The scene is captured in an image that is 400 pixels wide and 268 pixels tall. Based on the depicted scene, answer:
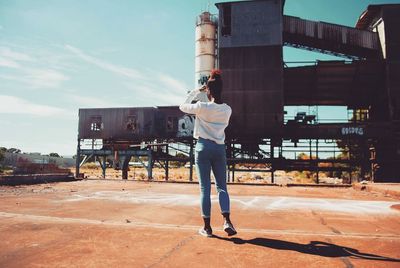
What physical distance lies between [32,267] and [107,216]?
1.79 m

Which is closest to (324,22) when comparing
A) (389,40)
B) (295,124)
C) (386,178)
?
(389,40)

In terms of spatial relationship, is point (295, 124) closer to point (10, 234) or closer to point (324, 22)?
point (324, 22)

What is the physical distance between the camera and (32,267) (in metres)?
1.80

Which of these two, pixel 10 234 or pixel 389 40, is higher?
pixel 389 40

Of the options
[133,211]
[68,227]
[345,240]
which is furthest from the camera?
[133,211]

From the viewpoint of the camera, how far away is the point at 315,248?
2.27 m

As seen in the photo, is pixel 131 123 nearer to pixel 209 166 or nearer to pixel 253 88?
pixel 253 88

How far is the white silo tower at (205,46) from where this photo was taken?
89.5ft

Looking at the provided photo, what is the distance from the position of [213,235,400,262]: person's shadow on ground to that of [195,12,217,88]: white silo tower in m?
25.1

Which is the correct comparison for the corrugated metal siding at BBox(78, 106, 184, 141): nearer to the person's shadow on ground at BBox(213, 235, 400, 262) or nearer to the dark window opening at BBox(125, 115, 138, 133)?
the dark window opening at BBox(125, 115, 138, 133)

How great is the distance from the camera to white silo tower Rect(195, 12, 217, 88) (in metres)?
27.3

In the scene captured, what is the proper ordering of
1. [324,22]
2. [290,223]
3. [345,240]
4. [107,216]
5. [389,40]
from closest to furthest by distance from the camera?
1. [345,240]
2. [290,223]
3. [107,216]
4. [389,40]
5. [324,22]

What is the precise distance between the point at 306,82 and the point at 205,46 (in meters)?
10.8

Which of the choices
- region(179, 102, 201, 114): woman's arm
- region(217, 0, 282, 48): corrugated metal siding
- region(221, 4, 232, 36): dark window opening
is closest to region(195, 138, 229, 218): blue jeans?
region(179, 102, 201, 114): woman's arm
